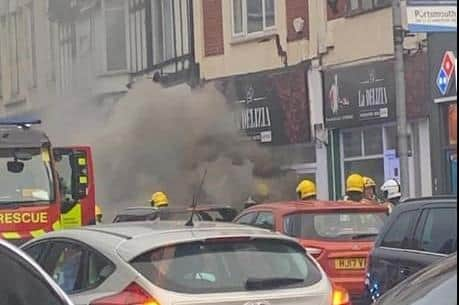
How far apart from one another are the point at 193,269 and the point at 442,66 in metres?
14.2

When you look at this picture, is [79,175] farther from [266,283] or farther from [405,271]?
[266,283]

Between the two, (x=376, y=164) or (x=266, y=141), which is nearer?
(x=376, y=164)

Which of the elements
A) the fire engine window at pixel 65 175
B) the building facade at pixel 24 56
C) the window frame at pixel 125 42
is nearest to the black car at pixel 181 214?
the fire engine window at pixel 65 175

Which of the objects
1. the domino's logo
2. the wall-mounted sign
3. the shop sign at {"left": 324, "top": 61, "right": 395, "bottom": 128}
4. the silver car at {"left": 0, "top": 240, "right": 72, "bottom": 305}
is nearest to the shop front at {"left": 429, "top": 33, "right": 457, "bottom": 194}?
the domino's logo

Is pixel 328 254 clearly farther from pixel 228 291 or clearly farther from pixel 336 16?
pixel 336 16

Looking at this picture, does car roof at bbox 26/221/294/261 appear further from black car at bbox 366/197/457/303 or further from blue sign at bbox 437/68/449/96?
blue sign at bbox 437/68/449/96

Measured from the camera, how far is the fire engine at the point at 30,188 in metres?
16.8

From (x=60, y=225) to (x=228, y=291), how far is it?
9470 mm

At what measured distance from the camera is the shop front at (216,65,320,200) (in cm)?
2595

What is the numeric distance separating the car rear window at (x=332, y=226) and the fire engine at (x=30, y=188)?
16.0 feet

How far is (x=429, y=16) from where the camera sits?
1435 cm

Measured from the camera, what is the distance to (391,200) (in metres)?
18.8

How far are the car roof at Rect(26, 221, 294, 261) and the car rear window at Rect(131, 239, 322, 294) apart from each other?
64mm

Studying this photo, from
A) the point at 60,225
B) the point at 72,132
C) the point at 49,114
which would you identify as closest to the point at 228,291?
the point at 60,225
